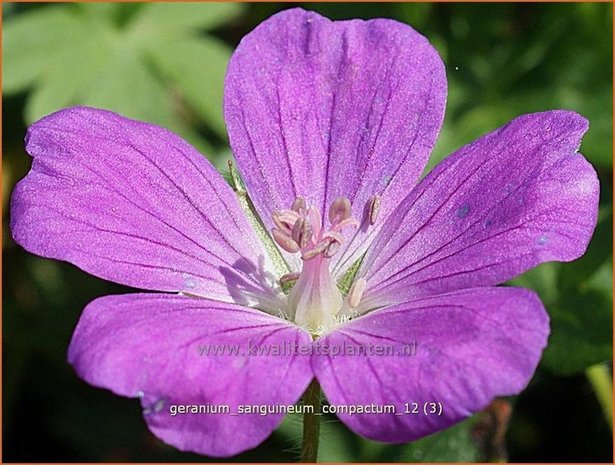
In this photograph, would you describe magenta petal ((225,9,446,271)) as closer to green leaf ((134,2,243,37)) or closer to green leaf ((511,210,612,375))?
green leaf ((511,210,612,375))

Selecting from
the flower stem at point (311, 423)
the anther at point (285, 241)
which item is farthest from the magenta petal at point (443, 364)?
the anther at point (285, 241)

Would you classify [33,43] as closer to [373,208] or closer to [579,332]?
[373,208]

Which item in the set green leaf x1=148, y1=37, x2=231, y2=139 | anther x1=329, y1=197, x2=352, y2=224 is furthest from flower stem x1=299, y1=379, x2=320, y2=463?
green leaf x1=148, y1=37, x2=231, y2=139

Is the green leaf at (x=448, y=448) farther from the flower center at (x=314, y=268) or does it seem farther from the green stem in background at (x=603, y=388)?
the flower center at (x=314, y=268)

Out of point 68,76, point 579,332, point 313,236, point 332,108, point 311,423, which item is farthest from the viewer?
point 68,76

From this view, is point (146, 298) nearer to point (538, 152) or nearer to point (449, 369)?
point (449, 369)

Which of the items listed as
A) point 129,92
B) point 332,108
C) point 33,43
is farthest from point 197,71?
point 332,108
